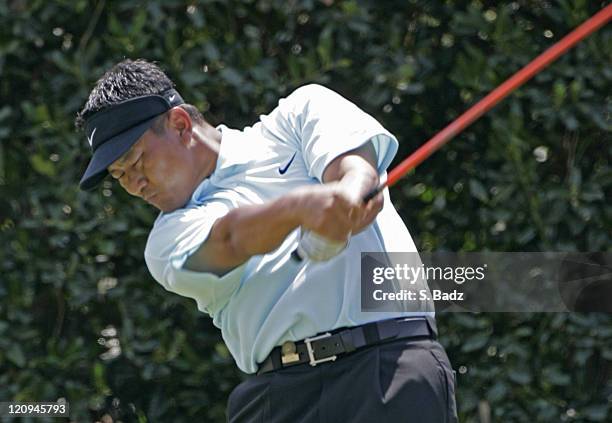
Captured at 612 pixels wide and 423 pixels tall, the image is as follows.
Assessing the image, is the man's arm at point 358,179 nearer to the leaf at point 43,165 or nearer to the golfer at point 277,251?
the golfer at point 277,251

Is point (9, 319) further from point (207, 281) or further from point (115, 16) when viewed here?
point (207, 281)

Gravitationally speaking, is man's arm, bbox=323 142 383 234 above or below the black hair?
above

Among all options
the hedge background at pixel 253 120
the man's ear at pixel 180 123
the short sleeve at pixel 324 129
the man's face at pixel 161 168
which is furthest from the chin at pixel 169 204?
the hedge background at pixel 253 120

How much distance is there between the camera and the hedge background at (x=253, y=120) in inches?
188

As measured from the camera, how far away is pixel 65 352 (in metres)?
4.92

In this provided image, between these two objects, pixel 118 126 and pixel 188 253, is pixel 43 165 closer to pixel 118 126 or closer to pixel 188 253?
pixel 118 126

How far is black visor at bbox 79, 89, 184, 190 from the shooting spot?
10.7ft

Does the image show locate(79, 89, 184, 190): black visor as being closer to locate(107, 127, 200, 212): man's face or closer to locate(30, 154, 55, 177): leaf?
locate(107, 127, 200, 212): man's face

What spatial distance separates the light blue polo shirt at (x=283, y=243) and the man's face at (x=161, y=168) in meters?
0.04

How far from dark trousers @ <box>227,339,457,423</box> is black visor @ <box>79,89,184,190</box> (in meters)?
0.69

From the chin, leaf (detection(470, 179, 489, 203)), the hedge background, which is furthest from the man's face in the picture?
leaf (detection(470, 179, 489, 203))

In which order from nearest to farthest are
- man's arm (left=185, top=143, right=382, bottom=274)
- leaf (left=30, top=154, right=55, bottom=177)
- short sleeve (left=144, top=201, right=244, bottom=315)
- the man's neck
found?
man's arm (left=185, top=143, right=382, bottom=274)
short sleeve (left=144, top=201, right=244, bottom=315)
the man's neck
leaf (left=30, top=154, right=55, bottom=177)

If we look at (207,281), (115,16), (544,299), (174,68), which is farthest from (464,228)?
(207,281)

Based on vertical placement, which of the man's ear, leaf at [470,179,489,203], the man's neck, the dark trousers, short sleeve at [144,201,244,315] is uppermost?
the man's ear
